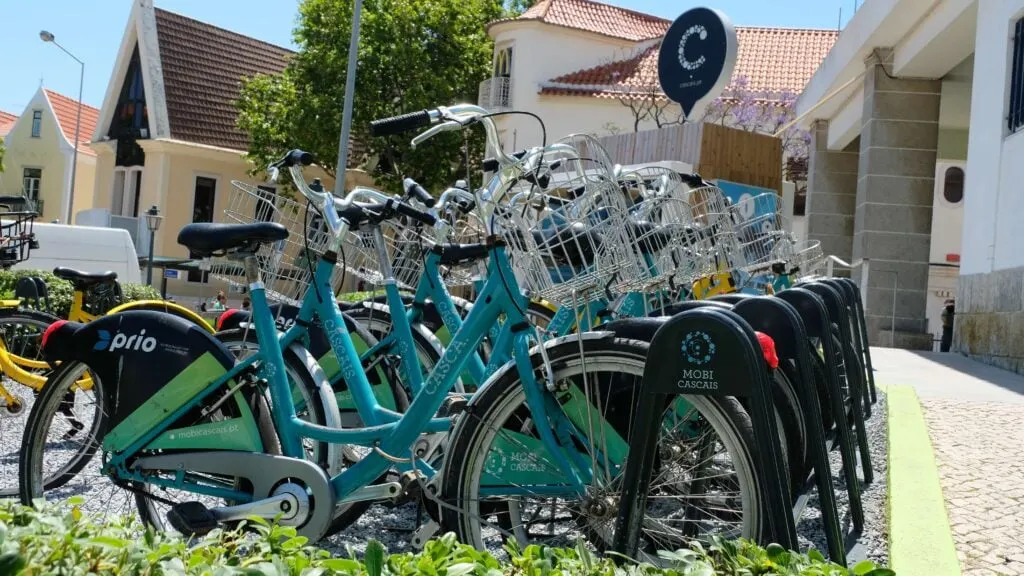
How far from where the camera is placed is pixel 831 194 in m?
22.5

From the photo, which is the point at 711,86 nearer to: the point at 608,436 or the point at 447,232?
the point at 447,232

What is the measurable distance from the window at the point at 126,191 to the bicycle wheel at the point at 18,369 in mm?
35131

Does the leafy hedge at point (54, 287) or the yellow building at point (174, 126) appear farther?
the yellow building at point (174, 126)

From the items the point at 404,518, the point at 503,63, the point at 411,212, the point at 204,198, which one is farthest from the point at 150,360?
the point at 204,198

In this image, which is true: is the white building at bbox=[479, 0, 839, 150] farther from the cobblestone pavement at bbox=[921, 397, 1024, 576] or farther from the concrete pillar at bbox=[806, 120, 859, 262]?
the cobblestone pavement at bbox=[921, 397, 1024, 576]

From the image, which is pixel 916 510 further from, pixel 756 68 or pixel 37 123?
pixel 37 123

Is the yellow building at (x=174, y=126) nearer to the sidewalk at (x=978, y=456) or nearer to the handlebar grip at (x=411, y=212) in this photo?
the sidewalk at (x=978, y=456)

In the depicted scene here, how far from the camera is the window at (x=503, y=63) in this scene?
118 ft

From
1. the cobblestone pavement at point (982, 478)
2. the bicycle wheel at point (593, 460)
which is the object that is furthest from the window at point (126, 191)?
the bicycle wheel at point (593, 460)

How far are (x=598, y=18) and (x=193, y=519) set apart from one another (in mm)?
36628

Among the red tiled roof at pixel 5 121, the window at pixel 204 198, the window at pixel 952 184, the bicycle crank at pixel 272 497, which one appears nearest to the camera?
the bicycle crank at pixel 272 497

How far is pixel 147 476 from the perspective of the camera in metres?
3.57

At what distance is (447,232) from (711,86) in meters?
11.0

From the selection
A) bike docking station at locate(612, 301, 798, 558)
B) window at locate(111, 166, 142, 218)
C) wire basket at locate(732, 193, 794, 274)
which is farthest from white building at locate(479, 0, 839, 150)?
bike docking station at locate(612, 301, 798, 558)
